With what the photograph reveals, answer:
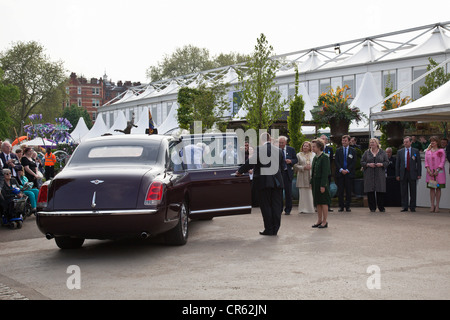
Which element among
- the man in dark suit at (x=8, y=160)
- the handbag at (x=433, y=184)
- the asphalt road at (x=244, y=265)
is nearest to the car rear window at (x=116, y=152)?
the asphalt road at (x=244, y=265)

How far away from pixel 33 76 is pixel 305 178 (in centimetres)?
7065

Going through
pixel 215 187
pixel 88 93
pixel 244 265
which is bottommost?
pixel 244 265

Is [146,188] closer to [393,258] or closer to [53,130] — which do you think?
[393,258]

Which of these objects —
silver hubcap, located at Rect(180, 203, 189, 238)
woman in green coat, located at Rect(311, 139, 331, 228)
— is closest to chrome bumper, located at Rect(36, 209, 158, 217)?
silver hubcap, located at Rect(180, 203, 189, 238)

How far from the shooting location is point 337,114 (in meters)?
19.0

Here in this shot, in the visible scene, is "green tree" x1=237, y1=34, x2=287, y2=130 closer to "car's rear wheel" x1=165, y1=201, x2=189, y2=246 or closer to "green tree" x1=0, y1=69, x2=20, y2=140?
"car's rear wheel" x1=165, y1=201, x2=189, y2=246

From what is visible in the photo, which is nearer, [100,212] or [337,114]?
[100,212]

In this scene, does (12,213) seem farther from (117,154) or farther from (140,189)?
(140,189)

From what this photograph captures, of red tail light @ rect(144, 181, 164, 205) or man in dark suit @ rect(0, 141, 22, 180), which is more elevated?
man in dark suit @ rect(0, 141, 22, 180)

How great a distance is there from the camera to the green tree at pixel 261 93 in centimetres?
1959

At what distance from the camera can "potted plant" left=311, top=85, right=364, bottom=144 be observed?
19.0 metres

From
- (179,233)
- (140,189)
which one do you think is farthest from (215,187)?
(140,189)

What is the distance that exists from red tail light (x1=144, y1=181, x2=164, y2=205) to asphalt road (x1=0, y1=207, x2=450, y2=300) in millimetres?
Answer: 818
